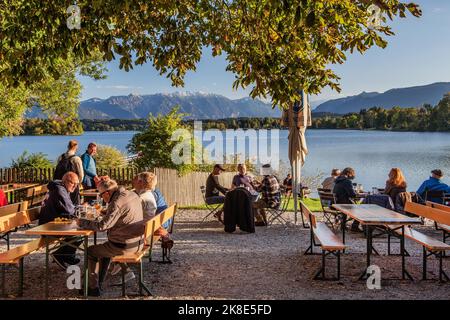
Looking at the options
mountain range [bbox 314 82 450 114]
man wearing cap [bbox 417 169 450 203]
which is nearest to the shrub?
man wearing cap [bbox 417 169 450 203]

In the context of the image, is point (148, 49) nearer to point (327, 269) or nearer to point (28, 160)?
point (327, 269)

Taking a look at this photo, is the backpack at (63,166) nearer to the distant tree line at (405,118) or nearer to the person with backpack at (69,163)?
the person with backpack at (69,163)

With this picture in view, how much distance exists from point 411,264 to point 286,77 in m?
3.85

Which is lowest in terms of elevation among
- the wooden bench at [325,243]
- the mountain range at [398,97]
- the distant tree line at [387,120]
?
the wooden bench at [325,243]

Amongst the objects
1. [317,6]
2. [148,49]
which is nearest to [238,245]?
[148,49]

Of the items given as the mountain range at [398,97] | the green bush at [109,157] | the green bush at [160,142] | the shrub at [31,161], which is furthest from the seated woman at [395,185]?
the mountain range at [398,97]

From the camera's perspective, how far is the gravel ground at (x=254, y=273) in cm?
628

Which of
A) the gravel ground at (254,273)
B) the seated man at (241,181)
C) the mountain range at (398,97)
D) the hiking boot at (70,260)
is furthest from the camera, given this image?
the mountain range at (398,97)

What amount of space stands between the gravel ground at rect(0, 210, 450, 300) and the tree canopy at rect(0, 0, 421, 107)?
100 inches

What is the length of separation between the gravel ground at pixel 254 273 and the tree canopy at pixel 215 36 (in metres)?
2.55

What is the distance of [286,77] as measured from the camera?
253 inches

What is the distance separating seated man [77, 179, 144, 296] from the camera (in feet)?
19.6

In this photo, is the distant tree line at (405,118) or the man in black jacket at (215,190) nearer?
the man in black jacket at (215,190)

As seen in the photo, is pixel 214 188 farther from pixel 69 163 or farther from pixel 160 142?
pixel 69 163
